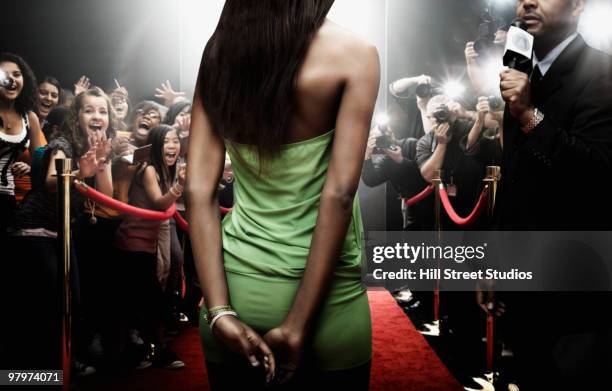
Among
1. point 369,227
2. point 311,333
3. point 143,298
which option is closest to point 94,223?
point 143,298

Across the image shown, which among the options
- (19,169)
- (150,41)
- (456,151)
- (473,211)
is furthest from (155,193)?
(456,151)

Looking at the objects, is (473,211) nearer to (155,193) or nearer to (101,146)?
(155,193)

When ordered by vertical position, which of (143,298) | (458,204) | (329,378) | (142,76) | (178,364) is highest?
(142,76)

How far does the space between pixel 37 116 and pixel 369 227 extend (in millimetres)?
3633

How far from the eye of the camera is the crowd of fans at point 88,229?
378 cm

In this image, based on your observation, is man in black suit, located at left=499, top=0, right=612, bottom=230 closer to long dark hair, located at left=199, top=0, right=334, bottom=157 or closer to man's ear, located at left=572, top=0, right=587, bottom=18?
man's ear, located at left=572, top=0, right=587, bottom=18

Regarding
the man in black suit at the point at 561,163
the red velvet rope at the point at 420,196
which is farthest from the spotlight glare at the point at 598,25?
the red velvet rope at the point at 420,196

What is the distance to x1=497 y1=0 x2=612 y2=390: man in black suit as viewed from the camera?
1859 mm

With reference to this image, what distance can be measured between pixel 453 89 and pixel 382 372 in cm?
296

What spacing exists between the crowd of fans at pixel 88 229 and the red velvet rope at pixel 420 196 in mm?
2463

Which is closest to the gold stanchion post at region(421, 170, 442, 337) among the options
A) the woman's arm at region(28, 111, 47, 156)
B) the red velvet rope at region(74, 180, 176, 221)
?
the red velvet rope at region(74, 180, 176, 221)

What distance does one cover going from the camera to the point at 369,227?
6020mm

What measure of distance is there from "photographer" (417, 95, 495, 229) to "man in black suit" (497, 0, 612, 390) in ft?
8.36

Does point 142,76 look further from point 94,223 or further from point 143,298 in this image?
point 143,298
